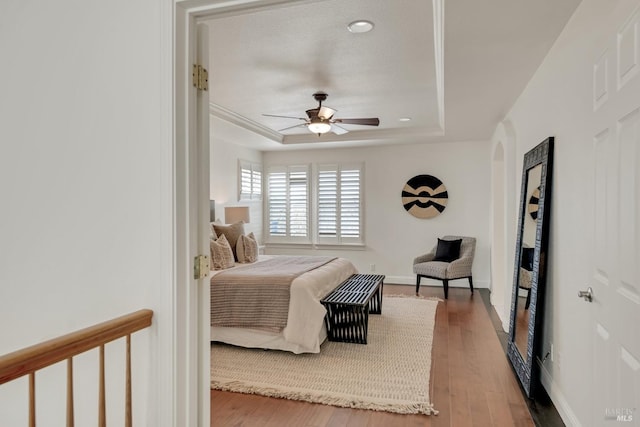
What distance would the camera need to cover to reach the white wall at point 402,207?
21.3 feet

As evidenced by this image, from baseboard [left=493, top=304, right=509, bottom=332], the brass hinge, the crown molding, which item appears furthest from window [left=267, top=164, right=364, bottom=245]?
the brass hinge

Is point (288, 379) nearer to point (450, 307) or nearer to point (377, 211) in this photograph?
point (450, 307)

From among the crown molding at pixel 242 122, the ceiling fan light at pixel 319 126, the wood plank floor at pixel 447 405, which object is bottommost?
the wood plank floor at pixel 447 405

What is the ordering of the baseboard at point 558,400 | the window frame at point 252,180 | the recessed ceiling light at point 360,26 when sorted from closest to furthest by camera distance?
the baseboard at point 558,400
the recessed ceiling light at point 360,26
the window frame at point 252,180

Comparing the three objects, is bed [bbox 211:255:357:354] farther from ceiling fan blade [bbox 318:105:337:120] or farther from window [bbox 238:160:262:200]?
window [bbox 238:160:262:200]

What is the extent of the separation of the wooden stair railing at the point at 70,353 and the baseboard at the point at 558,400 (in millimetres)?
2360

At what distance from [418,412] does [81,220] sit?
90.5 inches

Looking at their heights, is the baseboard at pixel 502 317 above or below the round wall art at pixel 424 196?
below

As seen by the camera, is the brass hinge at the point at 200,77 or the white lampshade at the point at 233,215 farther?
the white lampshade at the point at 233,215

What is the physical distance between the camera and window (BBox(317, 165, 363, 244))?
7.21 m

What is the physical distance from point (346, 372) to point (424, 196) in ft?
13.8

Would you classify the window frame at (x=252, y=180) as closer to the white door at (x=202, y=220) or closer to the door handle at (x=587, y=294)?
the white door at (x=202, y=220)

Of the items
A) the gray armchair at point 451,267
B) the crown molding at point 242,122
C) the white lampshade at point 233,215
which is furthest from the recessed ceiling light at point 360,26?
the gray armchair at point 451,267

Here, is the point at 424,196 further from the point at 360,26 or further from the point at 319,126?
the point at 360,26
